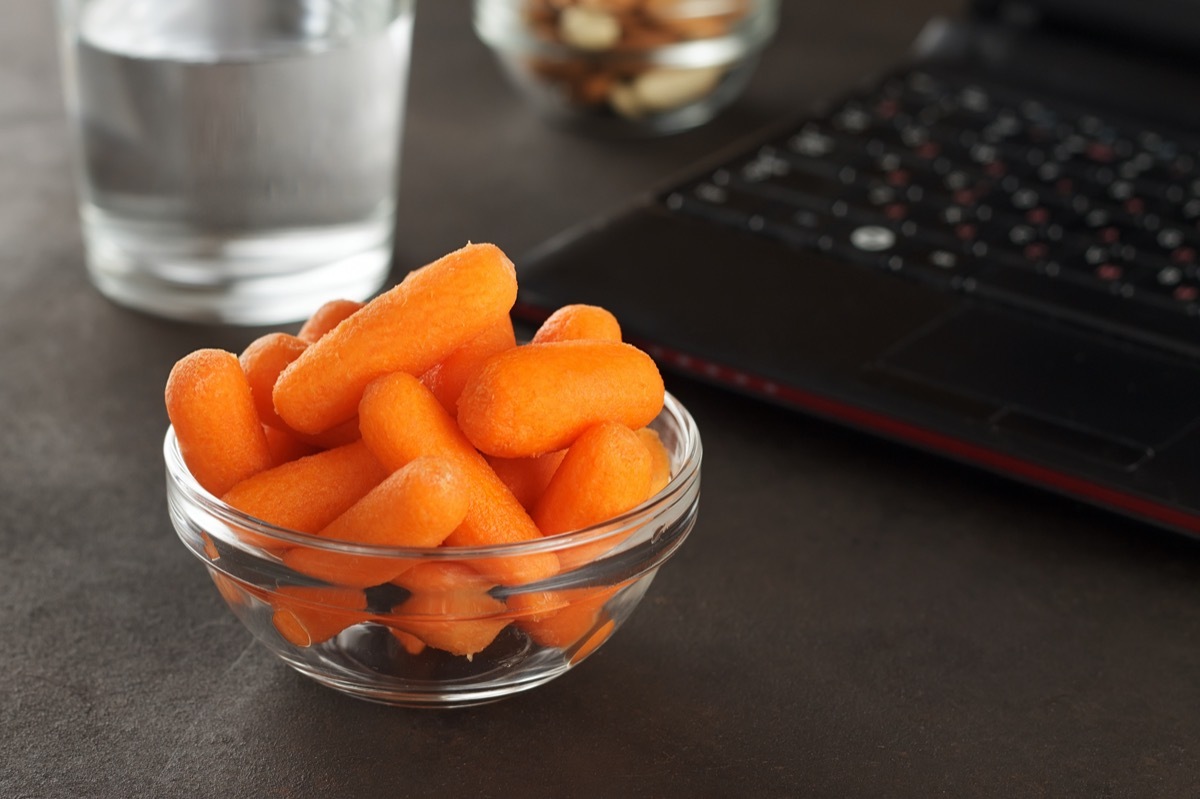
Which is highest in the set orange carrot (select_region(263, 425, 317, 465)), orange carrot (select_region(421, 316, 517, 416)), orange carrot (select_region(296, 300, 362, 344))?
orange carrot (select_region(421, 316, 517, 416))

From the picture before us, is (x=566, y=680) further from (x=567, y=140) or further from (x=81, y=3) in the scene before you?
(x=567, y=140)

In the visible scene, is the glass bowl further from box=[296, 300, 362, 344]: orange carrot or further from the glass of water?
the glass of water

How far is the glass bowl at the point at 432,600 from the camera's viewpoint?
0.46 metres

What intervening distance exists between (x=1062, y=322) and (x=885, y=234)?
0.14 meters

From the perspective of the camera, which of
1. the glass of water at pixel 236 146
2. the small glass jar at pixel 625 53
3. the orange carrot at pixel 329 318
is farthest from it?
the small glass jar at pixel 625 53

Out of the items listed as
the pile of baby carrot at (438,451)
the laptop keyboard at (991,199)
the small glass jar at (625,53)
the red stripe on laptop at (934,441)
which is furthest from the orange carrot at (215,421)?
the small glass jar at (625,53)

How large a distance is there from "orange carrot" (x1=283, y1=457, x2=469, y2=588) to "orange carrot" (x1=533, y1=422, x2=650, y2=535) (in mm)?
42

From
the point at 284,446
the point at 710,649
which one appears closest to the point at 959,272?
the point at 710,649

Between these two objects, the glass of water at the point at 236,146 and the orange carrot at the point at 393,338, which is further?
the glass of water at the point at 236,146

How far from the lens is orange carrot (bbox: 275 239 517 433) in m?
0.49

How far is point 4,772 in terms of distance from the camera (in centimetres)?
50

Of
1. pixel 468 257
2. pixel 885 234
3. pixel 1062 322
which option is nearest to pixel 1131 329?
pixel 1062 322

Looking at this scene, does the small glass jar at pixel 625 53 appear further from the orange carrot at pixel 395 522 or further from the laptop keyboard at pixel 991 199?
the orange carrot at pixel 395 522

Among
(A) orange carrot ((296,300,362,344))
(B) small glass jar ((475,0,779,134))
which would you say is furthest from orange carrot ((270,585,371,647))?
(B) small glass jar ((475,0,779,134))
